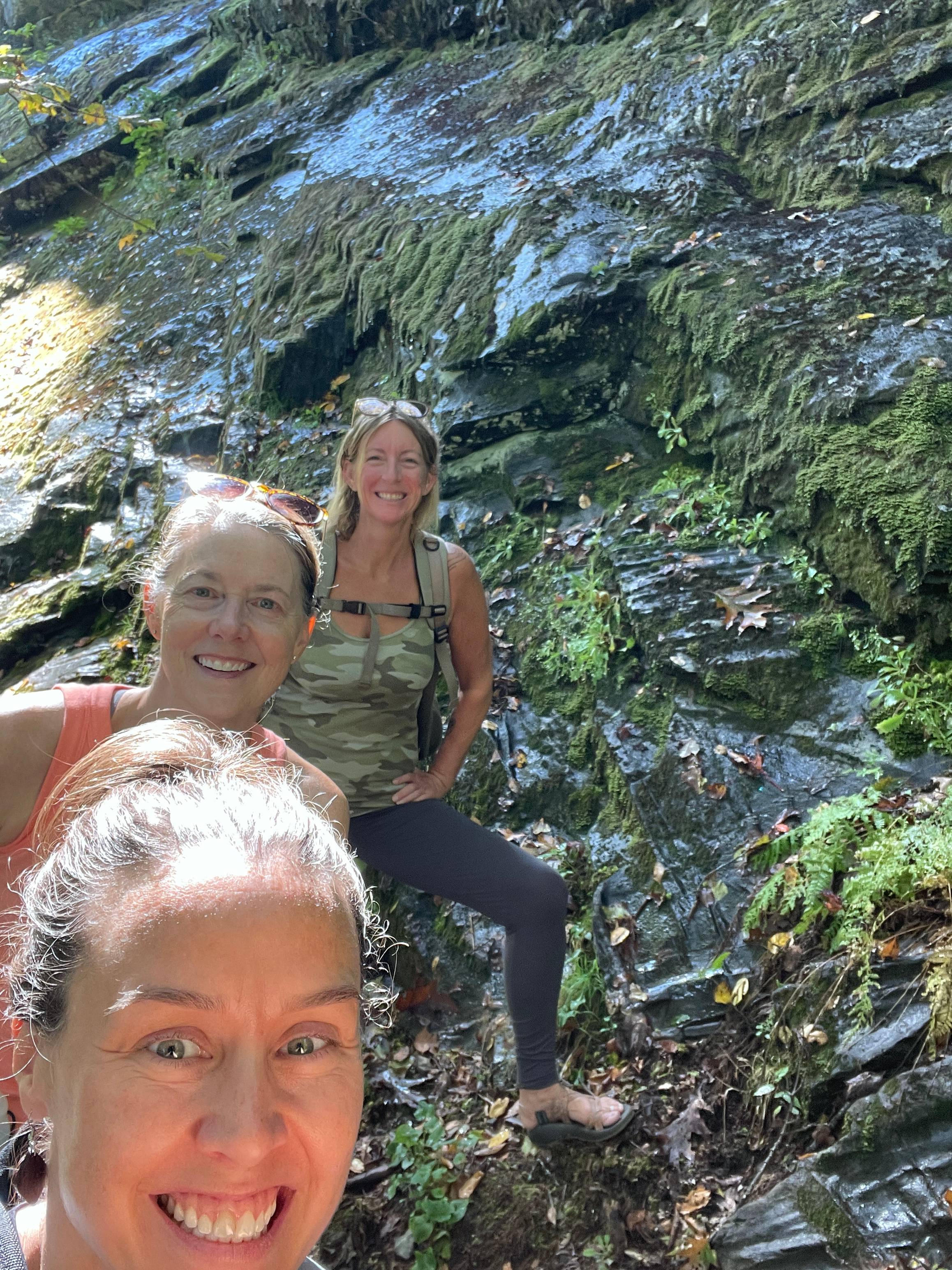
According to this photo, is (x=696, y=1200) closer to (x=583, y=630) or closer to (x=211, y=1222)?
(x=211, y=1222)

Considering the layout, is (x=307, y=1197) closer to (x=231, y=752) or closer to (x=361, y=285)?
(x=231, y=752)

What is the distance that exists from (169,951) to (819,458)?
4774 mm

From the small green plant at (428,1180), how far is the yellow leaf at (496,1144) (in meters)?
0.06

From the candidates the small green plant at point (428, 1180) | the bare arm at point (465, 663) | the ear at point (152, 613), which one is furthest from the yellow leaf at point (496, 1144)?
the ear at point (152, 613)

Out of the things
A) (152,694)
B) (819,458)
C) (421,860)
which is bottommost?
(421,860)

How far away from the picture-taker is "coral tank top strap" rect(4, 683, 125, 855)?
6.98 feet

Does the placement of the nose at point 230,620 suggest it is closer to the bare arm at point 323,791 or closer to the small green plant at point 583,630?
the bare arm at point 323,791

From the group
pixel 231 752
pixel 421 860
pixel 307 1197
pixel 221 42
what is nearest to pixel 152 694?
pixel 231 752

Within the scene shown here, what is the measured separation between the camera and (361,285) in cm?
845

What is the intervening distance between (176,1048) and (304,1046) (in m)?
0.18

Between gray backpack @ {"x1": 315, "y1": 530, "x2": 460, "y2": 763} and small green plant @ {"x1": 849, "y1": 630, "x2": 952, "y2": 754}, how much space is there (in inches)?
80.5

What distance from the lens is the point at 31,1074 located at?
56.6 inches

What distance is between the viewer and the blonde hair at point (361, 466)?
4.36m

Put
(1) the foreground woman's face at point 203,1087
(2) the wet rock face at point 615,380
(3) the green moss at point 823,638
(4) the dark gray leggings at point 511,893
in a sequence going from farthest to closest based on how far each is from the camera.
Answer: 1. (3) the green moss at point 823,638
2. (2) the wet rock face at point 615,380
3. (4) the dark gray leggings at point 511,893
4. (1) the foreground woman's face at point 203,1087
